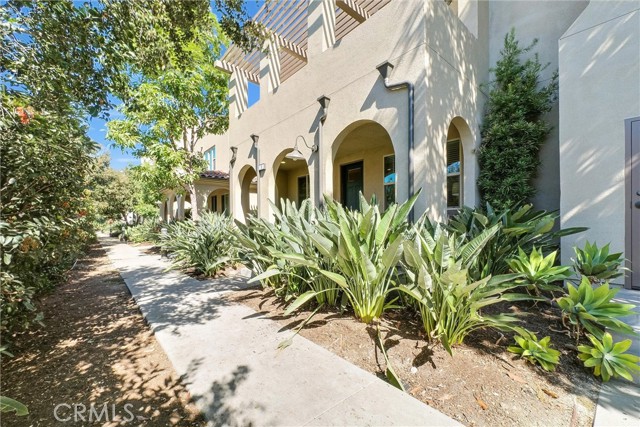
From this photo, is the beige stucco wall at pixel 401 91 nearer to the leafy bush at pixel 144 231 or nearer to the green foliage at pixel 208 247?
the green foliage at pixel 208 247

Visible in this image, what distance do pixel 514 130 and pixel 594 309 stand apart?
427 cm

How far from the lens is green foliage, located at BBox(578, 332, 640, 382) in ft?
6.61

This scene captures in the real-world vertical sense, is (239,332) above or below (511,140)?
below

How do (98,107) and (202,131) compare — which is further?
(202,131)

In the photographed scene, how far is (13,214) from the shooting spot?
238 cm

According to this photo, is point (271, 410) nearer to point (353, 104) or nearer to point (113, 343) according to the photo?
point (113, 343)

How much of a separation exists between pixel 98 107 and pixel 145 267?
5.47 metres

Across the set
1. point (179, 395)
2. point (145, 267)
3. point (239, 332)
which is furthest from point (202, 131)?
point (179, 395)

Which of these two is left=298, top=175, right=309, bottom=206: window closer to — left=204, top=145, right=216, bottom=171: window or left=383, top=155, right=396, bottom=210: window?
left=383, top=155, right=396, bottom=210: window

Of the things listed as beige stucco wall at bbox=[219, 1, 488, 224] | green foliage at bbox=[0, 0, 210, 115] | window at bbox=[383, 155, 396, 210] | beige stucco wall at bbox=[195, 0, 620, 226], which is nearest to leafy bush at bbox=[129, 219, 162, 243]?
beige stucco wall at bbox=[195, 0, 620, 226]

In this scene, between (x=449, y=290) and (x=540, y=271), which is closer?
(x=449, y=290)

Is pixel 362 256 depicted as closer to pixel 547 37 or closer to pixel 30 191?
pixel 30 191

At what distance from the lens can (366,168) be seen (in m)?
8.43

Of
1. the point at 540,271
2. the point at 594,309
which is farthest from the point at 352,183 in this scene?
the point at 594,309
